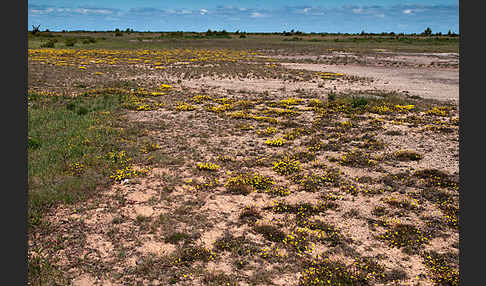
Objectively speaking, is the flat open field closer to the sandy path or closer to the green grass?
the green grass

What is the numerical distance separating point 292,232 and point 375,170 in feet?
15.8

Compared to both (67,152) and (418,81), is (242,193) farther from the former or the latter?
(418,81)

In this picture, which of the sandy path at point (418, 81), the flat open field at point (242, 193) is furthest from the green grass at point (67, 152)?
the sandy path at point (418, 81)

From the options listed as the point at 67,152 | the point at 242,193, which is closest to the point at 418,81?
the point at 242,193

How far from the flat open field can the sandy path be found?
5.15 metres

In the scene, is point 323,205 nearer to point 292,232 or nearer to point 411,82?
point 292,232

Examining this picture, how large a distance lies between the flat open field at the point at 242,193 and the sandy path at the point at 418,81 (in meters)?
5.15

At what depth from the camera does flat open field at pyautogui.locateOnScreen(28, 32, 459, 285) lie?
5863 millimetres

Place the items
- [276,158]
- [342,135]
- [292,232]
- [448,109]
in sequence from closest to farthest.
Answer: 1. [292,232]
2. [276,158]
3. [342,135]
4. [448,109]

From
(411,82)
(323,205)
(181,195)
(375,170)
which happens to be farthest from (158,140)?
(411,82)

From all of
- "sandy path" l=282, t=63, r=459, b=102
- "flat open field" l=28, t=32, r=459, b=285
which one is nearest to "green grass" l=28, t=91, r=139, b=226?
"flat open field" l=28, t=32, r=459, b=285

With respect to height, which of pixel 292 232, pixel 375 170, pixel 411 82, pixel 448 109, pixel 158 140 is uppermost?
pixel 411 82

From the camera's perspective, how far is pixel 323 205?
316 inches

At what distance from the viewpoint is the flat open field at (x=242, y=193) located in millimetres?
5863
